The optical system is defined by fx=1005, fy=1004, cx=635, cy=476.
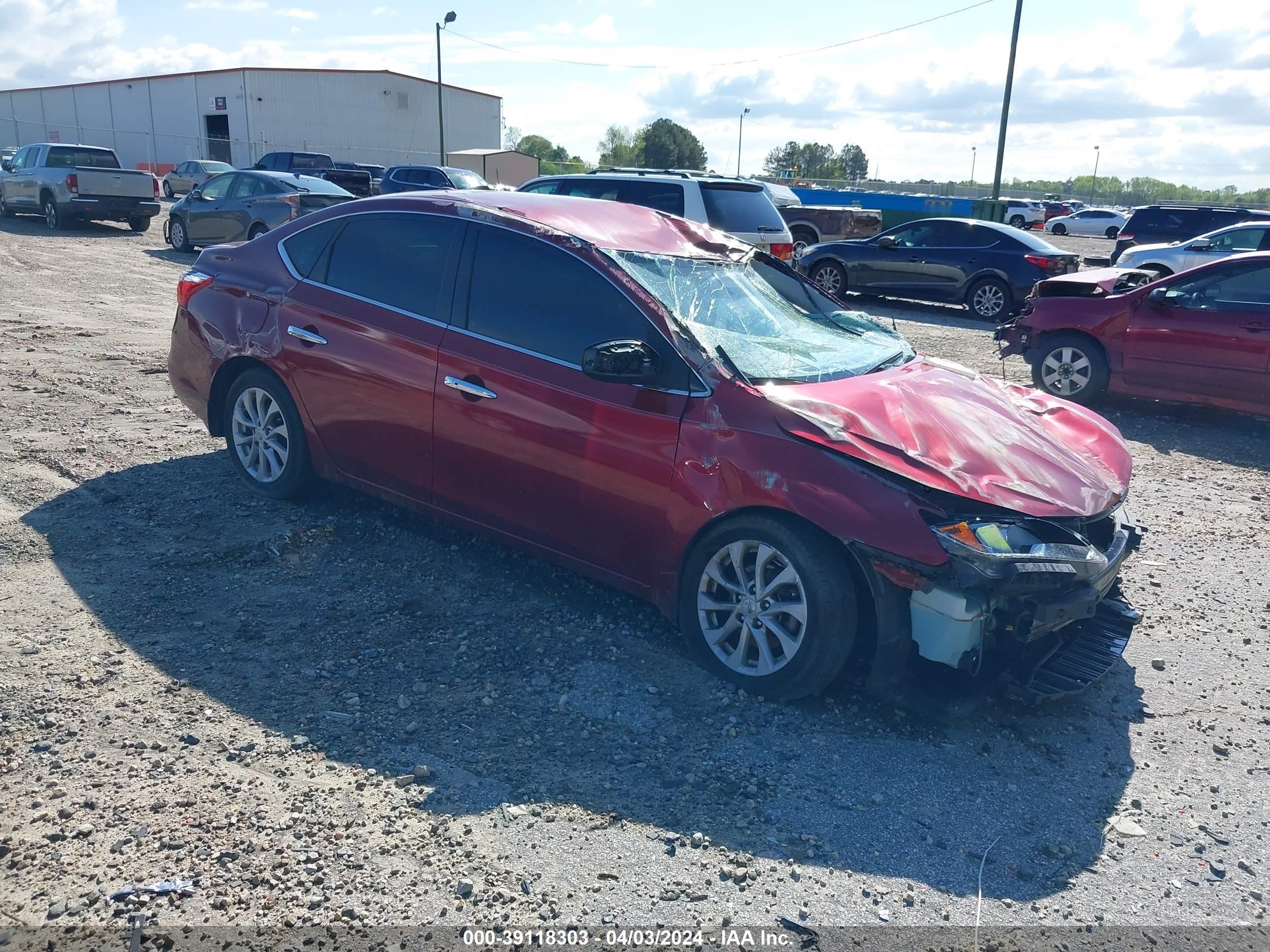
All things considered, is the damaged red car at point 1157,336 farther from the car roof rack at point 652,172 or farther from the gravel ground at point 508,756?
the car roof rack at point 652,172

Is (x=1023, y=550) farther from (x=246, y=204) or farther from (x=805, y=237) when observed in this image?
(x=805, y=237)

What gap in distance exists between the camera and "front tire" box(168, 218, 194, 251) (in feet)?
62.0

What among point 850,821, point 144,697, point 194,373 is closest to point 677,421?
point 850,821

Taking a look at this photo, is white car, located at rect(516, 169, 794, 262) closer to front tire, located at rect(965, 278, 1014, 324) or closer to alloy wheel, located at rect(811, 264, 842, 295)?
alloy wheel, located at rect(811, 264, 842, 295)

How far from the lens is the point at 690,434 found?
158 inches

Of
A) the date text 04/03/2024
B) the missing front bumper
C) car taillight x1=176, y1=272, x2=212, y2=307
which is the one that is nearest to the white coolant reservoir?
the missing front bumper

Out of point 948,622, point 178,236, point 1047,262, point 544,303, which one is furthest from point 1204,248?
point 178,236

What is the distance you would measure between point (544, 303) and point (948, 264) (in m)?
12.7

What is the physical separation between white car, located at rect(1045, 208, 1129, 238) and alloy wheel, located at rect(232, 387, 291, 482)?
48102 millimetres

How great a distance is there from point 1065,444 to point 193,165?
35.7 meters

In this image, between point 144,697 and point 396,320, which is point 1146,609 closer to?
point 396,320

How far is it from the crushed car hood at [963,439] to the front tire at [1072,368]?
16.7 ft

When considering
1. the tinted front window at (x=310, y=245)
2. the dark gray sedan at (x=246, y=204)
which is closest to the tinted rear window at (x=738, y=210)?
the dark gray sedan at (x=246, y=204)

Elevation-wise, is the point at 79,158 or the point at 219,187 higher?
the point at 79,158
